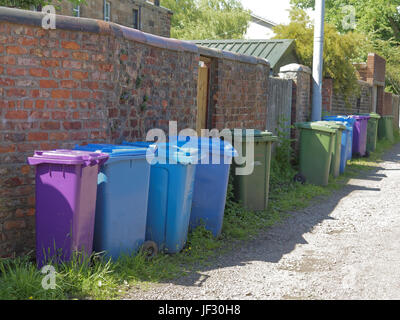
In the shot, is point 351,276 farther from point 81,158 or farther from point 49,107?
point 49,107

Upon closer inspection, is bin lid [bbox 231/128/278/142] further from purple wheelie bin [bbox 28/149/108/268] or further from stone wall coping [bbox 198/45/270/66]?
purple wheelie bin [bbox 28/149/108/268]

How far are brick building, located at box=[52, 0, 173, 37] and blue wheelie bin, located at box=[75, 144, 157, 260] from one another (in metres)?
14.7

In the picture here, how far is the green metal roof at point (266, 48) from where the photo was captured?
14992 mm

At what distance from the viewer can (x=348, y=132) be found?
1277 cm

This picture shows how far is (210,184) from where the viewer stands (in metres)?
6.39

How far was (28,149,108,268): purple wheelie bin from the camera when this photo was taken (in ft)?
15.3

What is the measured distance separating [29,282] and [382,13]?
1304 inches

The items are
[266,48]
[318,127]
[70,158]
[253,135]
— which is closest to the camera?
[70,158]

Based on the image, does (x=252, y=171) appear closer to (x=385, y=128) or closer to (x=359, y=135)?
(x=359, y=135)

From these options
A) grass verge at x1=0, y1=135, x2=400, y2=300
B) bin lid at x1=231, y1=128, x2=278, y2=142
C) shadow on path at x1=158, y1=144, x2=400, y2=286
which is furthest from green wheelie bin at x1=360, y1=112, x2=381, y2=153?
grass verge at x1=0, y1=135, x2=400, y2=300

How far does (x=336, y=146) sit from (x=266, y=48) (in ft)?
18.0

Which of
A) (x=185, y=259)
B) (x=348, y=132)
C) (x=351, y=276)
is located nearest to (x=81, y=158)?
(x=185, y=259)

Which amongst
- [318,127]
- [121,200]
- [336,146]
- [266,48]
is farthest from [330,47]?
[121,200]

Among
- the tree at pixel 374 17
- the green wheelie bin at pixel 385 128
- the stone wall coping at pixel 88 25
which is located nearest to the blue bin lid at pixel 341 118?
the stone wall coping at pixel 88 25
